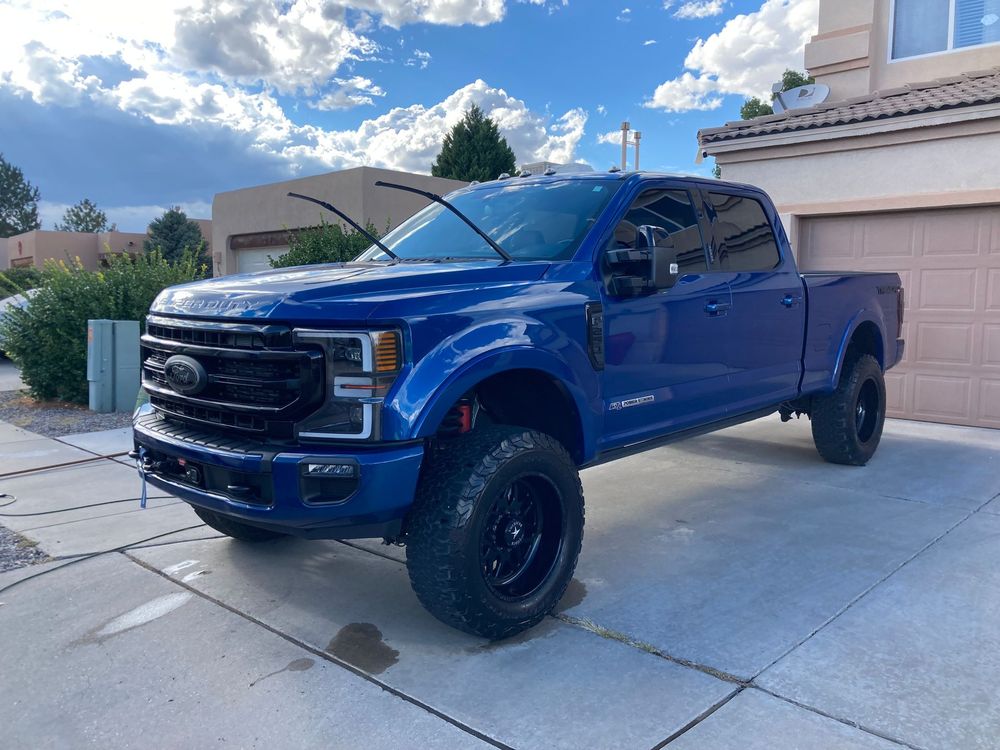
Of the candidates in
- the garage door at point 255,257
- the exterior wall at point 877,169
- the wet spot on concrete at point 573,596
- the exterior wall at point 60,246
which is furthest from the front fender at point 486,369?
the exterior wall at point 60,246

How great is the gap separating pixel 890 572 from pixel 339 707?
299cm

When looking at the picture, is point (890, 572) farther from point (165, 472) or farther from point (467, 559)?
point (165, 472)

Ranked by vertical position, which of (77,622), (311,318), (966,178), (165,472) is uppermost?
(966,178)

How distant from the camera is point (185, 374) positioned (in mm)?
3525

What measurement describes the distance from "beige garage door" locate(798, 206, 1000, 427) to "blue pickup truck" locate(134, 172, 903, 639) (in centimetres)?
441

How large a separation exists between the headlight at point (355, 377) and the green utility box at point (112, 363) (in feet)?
24.7

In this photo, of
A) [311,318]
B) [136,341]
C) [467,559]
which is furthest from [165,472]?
[136,341]

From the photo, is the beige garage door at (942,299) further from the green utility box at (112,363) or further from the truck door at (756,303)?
the green utility box at (112,363)

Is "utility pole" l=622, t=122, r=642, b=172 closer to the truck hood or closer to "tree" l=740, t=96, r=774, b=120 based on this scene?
"tree" l=740, t=96, r=774, b=120

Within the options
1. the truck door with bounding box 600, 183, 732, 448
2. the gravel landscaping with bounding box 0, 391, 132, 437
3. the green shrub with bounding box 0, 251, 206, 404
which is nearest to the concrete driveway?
the truck door with bounding box 600, 183, 732, 448

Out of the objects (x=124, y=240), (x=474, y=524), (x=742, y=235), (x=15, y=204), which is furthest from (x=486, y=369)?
(x=15, y=204)

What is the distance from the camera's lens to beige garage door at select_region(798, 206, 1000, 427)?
27.5 ft

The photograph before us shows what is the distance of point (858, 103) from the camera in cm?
935

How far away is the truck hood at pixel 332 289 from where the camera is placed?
319cm
